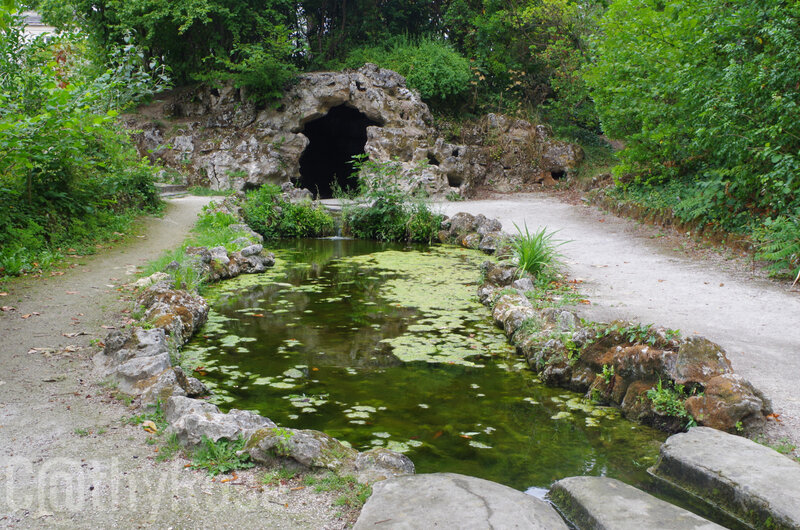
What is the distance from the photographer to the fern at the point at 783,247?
23.2 feet

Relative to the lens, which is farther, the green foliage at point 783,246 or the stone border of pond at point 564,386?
the green foliage at point 783,246

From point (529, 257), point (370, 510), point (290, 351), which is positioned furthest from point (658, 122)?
point (370, 510)

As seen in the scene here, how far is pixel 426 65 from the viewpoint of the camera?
21609 mm

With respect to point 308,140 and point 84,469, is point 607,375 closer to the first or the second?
point 84,469

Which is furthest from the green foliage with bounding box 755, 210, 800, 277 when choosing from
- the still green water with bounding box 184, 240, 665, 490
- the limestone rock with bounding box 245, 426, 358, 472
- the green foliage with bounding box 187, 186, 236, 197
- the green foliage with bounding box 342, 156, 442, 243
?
the green foliage with bounding box 187, 186, 236, 197

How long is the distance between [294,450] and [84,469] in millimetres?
1031

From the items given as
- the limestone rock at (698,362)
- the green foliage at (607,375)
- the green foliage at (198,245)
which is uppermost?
the limestone rock at (698,362)

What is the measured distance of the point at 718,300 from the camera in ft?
20.9

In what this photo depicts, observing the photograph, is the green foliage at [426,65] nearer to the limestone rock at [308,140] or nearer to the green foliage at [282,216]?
the limestone rock at [308,140]

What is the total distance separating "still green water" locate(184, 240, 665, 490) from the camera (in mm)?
3578

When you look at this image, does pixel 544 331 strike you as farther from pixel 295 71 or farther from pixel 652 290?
pixel 295 71

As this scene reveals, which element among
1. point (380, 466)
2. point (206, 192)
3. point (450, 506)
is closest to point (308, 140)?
point (206, 192)

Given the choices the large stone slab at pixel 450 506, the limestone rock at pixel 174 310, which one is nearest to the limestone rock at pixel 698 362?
the large stone slab at pixel 450 506

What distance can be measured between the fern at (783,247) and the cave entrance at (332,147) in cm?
1727
